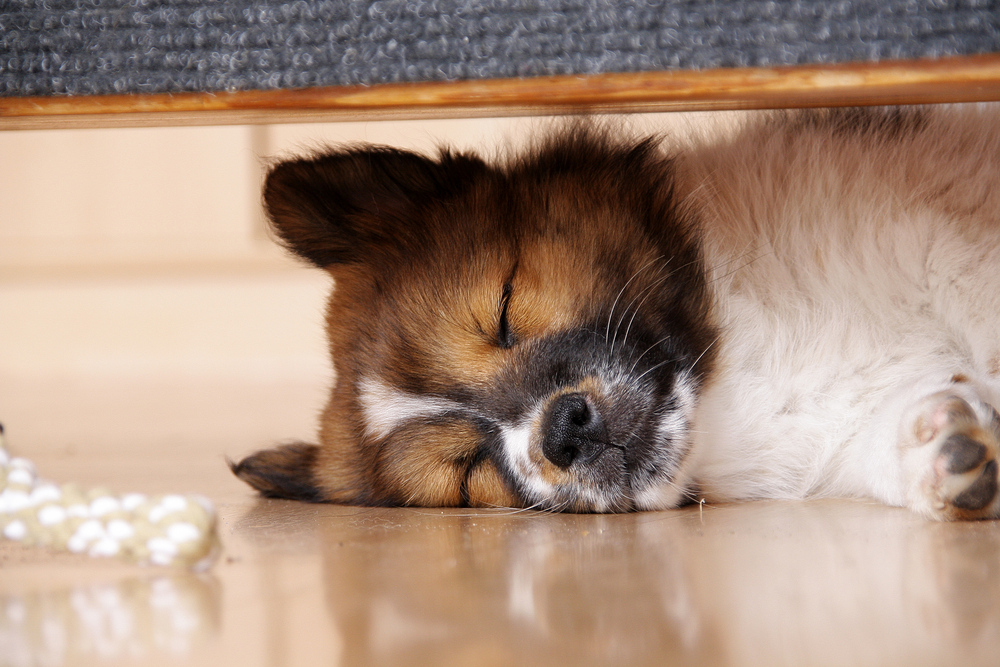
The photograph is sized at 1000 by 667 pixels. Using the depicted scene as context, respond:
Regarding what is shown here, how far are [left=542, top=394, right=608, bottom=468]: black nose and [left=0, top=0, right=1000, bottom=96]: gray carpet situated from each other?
2.13ft

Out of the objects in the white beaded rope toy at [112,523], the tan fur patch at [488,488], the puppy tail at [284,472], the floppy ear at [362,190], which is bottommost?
the puppy tail at [284,472]

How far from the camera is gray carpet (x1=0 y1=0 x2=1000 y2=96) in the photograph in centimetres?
107

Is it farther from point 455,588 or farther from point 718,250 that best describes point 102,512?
point 718,250

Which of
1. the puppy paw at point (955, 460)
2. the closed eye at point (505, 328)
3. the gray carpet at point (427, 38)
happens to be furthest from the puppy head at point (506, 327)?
the gray carpet at point (427, 38)

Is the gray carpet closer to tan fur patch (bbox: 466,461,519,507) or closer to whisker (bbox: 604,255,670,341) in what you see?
whisker (bbox: 604,255,670,341)

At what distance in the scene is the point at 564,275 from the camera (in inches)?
67.0

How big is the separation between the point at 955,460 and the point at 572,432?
0.59 m

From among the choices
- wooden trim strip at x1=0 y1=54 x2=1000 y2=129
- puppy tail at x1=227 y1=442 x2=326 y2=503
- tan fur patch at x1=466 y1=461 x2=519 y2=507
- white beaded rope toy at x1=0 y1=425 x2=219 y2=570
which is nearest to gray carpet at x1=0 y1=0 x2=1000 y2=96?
wooden trim strip at x1=0 y1=54 x2=1000 y2=129

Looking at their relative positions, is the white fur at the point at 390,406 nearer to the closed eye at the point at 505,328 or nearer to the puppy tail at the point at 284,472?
the closed eye at the point at 505,328

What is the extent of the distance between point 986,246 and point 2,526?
5.22ft

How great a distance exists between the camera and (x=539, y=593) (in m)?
1.04

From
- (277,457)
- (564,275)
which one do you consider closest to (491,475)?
(564,275)

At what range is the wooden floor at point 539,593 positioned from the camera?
2.78 feet

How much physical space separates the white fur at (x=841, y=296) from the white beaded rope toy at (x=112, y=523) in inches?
36.6
